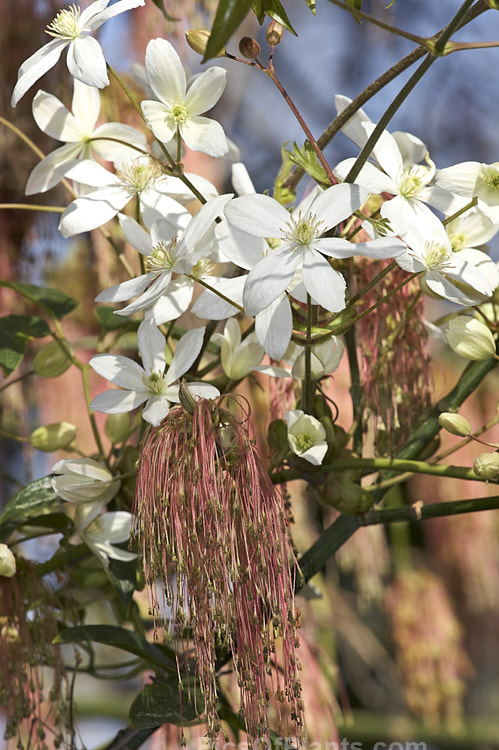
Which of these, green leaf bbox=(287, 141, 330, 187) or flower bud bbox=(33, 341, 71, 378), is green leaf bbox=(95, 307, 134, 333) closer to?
flower bud bbox=(33, 341, 71, 378)

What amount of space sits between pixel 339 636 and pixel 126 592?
2.62ft

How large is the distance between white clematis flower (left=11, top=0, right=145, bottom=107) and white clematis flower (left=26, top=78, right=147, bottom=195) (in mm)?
49

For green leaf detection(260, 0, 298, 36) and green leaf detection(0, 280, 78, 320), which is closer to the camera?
green leaf detection(260, 0, 298, 36)

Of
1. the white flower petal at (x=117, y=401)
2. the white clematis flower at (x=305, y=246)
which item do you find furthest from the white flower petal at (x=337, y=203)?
the white flower petal at (x=117, y=401)

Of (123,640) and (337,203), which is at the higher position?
(337,203)

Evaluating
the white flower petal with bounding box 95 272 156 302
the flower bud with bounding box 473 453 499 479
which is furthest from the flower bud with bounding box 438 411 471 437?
the white flower petal with bounding box 95 272 156 302

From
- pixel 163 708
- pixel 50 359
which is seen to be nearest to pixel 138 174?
pixel 50 359

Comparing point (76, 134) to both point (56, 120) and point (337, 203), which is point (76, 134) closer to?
point (56, 120)

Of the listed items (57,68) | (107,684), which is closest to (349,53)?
(57,68)

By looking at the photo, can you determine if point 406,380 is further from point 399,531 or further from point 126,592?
point 399,531

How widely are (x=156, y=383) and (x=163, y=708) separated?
0.13 m

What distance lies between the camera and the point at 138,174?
352 millimetres

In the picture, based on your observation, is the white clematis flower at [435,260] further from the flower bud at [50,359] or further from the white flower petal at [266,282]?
the flower bud at [50,359]

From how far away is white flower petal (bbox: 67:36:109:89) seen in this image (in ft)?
0.97
